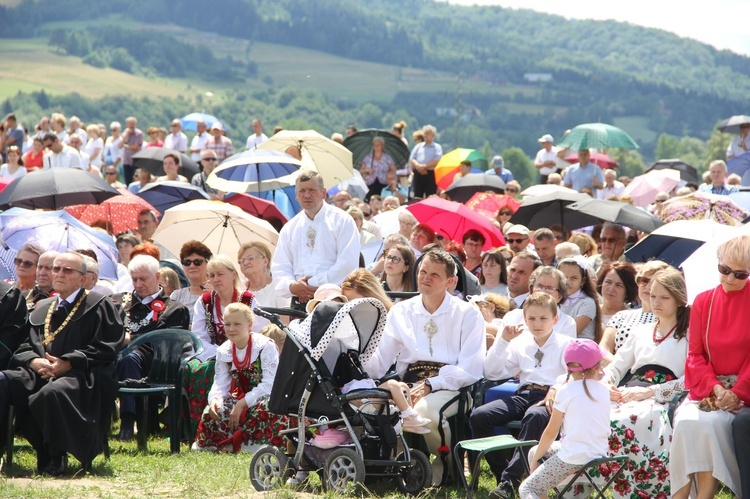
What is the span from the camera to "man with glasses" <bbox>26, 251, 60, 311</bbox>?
8094 millimetres

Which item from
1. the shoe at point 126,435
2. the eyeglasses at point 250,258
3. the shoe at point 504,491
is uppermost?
the eyeglasses at point 250,258

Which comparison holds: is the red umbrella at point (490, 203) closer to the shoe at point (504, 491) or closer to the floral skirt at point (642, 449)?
the floral skirt at point (642, 449)

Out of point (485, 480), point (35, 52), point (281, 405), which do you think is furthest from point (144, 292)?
point (35, 52)

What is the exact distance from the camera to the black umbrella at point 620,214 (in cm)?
1102

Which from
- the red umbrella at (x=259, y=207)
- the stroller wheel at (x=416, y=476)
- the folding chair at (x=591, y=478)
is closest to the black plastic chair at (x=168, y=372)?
the stroller wheel at (x=416, y=476)

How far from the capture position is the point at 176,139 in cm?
2284

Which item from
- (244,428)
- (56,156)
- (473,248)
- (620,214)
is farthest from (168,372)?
(56,156)

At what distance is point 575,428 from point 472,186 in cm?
1154

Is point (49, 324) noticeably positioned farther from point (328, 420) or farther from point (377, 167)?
point (377, 167)

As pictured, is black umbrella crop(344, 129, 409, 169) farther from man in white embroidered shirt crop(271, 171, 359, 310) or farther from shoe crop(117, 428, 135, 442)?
shoe crop(117, 428, 135, 442)

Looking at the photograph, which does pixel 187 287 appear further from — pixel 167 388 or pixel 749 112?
pixel 749 112

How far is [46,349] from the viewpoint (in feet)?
24.7

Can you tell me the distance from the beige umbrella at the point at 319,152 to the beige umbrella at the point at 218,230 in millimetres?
3770

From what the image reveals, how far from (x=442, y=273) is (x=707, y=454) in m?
2.04
